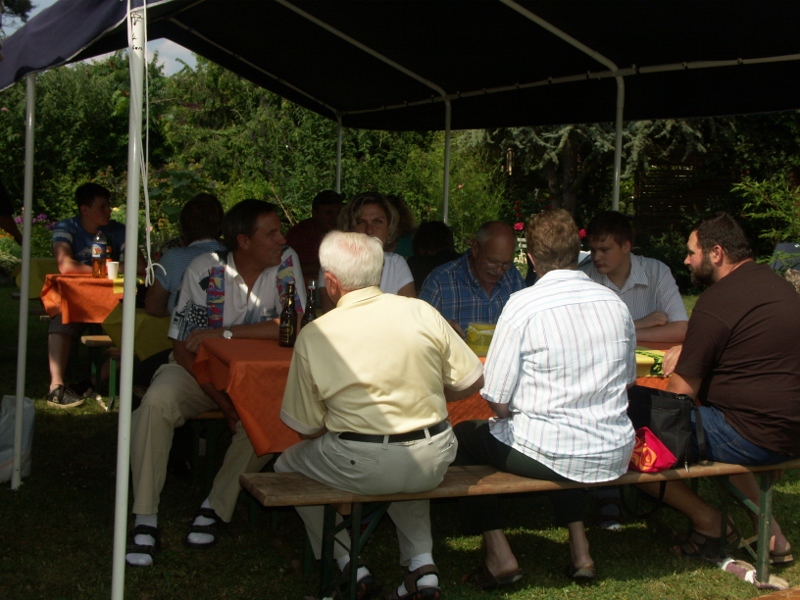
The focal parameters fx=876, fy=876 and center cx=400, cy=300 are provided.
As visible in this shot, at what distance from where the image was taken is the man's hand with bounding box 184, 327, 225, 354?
10.9 ft

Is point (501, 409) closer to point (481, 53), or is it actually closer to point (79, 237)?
point (481, 53)

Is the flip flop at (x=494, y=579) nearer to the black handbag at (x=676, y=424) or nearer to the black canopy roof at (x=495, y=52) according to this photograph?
the black handbag at (x=676, y=424)

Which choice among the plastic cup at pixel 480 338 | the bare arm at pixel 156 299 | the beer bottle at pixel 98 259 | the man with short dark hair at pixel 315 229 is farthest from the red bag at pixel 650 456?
the beer bottle at pixel 98 259

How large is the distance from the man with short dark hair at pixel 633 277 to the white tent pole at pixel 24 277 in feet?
8.04

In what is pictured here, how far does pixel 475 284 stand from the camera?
396cm

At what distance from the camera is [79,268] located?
18.1 feet

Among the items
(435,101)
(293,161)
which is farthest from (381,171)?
(435,101)

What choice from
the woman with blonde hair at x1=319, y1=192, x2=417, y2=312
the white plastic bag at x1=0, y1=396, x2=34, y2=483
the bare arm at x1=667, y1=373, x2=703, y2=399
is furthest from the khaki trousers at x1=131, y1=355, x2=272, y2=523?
the bare arm at x1=667, y1=373, x2=703, y2=399

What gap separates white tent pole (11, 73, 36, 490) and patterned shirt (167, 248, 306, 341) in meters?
0.76

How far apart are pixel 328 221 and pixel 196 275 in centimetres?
253

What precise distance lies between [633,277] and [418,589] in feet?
6.14

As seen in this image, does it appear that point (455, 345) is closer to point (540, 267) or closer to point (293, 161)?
point (540, 267)

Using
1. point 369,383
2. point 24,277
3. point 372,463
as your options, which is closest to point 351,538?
point 372,463

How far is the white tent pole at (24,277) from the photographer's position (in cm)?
367
